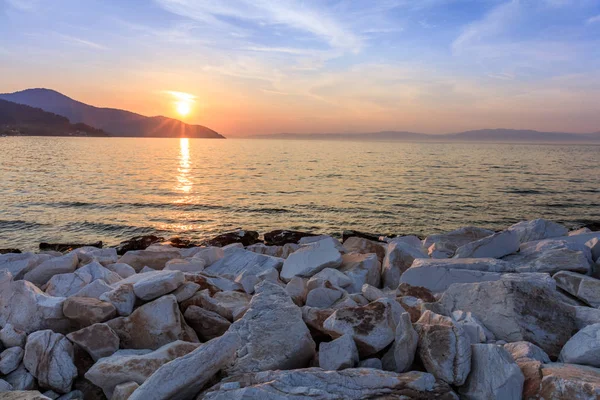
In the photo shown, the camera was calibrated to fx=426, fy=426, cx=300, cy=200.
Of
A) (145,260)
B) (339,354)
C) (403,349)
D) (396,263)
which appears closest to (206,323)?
(339,354)

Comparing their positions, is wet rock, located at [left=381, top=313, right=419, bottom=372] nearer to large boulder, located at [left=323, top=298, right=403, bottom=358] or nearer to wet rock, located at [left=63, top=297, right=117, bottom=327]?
large boulder, located at [left=323, top=298, right=403, bottom=358]

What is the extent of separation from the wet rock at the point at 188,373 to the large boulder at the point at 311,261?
11.5ft

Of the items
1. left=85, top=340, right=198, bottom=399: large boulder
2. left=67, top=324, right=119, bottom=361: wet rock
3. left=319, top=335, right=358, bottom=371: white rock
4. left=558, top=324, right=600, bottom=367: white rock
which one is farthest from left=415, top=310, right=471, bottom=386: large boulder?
left=67, top=324, right=119, bottom=361: wet rock

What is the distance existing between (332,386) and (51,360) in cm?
284

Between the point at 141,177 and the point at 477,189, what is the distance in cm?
2637

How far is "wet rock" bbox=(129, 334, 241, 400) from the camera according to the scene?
3.10m

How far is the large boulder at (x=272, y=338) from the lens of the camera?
3602 mm

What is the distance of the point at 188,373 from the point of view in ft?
10.5

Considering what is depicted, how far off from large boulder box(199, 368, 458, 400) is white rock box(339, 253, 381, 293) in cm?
313

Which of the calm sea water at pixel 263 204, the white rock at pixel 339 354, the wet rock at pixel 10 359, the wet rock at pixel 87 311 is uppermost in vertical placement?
the white rock at pixel 339 354

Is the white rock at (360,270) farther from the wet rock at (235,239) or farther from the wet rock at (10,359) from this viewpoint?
the wet rock at (235,239)

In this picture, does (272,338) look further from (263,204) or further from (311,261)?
(263,204)

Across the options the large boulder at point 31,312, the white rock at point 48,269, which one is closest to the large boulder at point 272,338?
the large boulder at point 31,312

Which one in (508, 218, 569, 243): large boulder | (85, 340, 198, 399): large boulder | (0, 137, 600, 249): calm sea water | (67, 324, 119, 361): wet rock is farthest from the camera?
(0, 137, 600, 249): calm sea water
